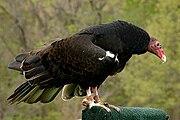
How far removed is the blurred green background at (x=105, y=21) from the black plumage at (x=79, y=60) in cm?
1263

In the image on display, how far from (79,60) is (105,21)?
53.1ft

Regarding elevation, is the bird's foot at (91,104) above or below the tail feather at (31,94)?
below

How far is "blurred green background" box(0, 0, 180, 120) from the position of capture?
1919cm

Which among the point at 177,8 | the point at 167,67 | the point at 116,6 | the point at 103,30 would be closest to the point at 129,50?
the point at 103,30

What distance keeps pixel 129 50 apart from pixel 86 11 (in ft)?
54.5

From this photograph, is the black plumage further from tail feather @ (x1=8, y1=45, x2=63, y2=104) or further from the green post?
the green post

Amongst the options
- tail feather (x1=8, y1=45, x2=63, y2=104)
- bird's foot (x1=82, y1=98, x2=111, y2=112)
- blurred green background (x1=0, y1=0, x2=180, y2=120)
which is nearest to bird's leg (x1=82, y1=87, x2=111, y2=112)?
bird's foot (x1=82, y1=98, x2=111, y2=112)

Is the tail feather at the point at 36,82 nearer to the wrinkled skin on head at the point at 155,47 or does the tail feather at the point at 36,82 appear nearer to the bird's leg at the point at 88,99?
the bird's leg at the point at 88,99

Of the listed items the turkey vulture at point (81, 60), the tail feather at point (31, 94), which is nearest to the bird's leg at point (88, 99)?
the turkey vulture at point (81, 60)

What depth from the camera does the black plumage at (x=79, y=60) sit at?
16.4ft

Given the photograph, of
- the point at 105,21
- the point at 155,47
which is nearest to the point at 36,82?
the point at 155,47

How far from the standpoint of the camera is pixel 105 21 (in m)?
21.2

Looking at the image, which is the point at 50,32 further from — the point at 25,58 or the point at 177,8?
the point at 25,58

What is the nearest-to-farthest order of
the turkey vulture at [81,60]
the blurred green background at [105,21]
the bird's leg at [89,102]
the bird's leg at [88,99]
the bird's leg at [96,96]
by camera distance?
1. the bird's leg at [89,102]
2. the bird's leg at [88,99]
3. the bird's leg at [96,96]
4. the turkey vulture at [81,60]
5. the blurred green background at [105,21]
